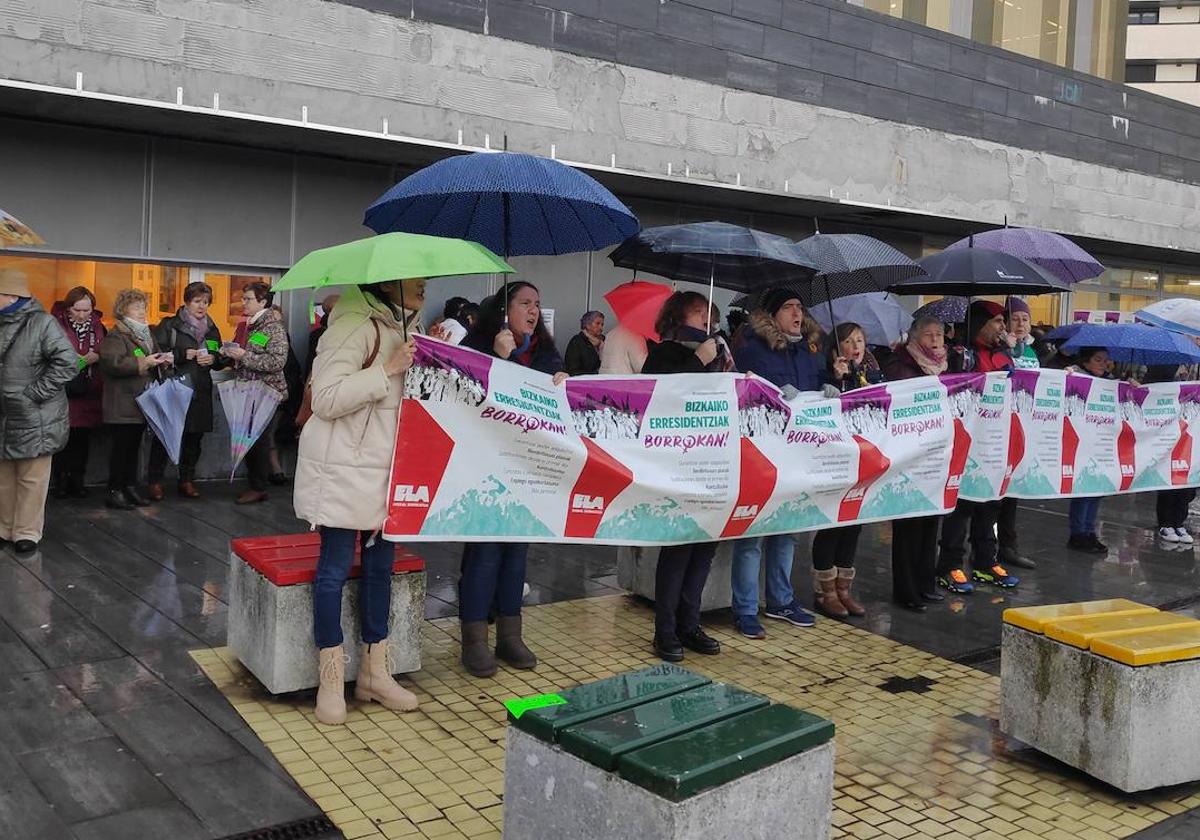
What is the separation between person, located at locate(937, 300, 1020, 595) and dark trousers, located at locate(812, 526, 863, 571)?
1.13m

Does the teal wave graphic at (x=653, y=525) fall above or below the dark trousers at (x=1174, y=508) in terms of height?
above

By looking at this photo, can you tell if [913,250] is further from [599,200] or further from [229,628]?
[229,628]

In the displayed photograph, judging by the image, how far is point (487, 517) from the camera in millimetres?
5676

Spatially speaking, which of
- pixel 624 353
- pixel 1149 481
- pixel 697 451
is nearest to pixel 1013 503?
pixel 1149 481

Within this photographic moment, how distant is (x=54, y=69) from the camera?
9.12m

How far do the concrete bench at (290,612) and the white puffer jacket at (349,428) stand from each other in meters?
0.43

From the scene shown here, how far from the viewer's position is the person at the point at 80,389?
387 inches

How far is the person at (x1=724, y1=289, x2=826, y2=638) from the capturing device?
680 centimetres

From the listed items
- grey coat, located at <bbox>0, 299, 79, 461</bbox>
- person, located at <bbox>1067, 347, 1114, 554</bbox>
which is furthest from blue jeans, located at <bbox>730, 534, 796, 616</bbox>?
grey coat, located at <bbox>0, 299, 79, 461</bbox>

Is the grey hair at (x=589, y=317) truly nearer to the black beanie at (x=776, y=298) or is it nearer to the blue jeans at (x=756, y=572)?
the blue jeans at (x=756, y=572)

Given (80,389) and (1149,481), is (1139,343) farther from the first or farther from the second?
(80,389)

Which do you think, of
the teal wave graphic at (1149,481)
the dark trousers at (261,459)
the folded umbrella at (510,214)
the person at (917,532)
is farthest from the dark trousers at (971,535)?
the dark trousers at (261,459)

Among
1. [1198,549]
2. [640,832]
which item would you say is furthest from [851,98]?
[640,832]

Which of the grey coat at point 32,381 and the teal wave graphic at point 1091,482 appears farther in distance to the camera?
the teal wave graphic at point 1091,482
